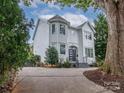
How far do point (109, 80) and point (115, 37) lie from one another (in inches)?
120

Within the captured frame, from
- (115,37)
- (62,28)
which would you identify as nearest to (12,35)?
(115,37)

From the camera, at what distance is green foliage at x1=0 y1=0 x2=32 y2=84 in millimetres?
9287

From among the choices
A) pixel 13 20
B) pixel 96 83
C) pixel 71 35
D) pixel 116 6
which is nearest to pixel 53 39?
pixel 71 35

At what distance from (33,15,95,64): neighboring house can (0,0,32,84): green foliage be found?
2891 cm

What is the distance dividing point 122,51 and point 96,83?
10.2ft

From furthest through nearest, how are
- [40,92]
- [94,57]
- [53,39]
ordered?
[94,57], [53,39], [40,92]

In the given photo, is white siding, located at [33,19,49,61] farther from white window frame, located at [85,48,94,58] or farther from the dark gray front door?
white window frame, located at [85,48,94,58]

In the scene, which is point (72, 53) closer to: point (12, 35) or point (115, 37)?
point (115, 37)

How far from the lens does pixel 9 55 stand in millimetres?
10016

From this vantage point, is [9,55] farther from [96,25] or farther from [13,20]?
[96,25]

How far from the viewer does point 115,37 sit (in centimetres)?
1770

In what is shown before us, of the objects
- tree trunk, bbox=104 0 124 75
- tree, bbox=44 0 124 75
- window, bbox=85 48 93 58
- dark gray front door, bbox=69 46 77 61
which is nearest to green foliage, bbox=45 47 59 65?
dark gray front door, bbox=69 46 77 61

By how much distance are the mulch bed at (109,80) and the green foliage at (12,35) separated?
493 centimetres

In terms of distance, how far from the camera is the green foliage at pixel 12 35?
30.5 feet
